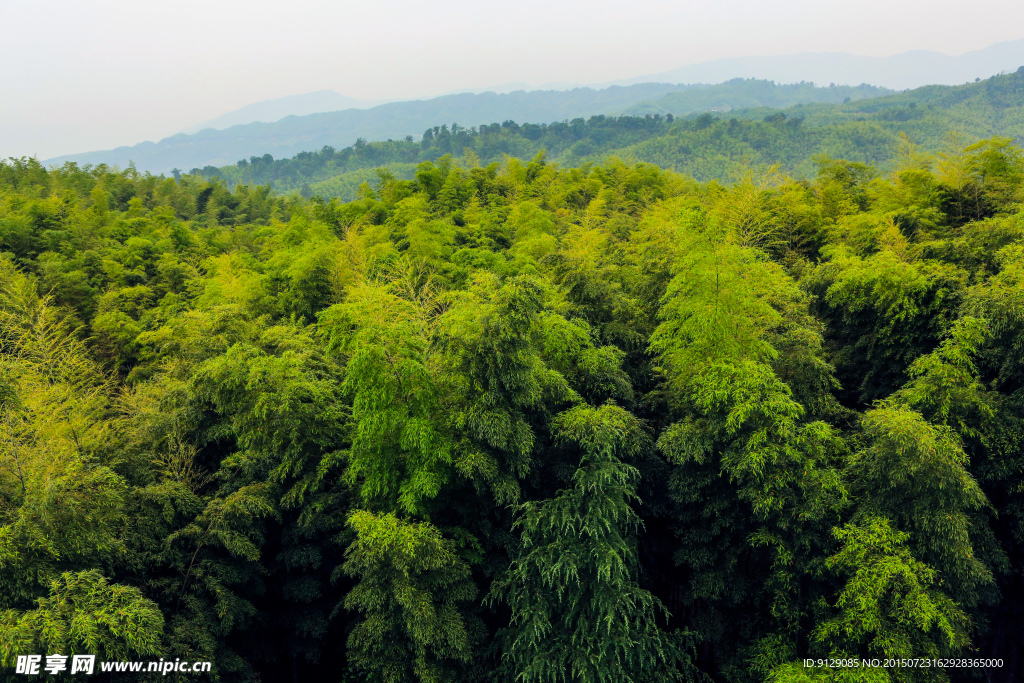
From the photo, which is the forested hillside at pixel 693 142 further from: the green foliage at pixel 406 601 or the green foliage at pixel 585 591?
the green foliage at pixel 585 591

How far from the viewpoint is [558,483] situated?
880 cm

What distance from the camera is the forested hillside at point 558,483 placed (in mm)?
6820

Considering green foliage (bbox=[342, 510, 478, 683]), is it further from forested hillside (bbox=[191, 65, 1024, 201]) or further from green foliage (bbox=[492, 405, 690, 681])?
forested hillside (bbox=[191, 65, 1024, 201])

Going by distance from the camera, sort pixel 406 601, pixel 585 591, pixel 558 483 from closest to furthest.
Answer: pixel 406 601 < pixel 585 591 < pixel 558 483

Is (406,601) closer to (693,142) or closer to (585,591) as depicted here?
(585,591)

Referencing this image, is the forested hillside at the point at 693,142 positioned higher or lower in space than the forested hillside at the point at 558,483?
higher

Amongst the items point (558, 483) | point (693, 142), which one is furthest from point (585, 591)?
point (693, 142)

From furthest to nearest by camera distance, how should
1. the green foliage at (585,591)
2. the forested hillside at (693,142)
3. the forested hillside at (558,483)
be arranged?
the forested hillside at (693,142) → the green foliage at (585,591) → the forested hillside at (558,483)

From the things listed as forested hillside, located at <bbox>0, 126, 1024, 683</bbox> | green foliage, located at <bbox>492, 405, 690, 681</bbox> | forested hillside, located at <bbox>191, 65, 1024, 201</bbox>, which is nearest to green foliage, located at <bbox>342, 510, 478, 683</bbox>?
forested hillside, located at <bbox>0, 126, 1024, 683</bbox>

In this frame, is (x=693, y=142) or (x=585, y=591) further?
(x=693, y=142)

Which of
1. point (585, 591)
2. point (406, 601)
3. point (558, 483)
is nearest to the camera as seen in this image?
point (406, 601)

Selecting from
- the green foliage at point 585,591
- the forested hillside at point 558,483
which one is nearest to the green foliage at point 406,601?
the forested hillside at point 558,483

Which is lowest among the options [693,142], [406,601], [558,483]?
[406,601]

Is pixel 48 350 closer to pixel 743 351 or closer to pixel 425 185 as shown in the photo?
pixel 743 351
